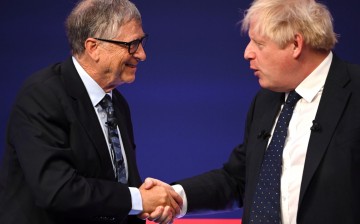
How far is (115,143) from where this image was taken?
284 cm

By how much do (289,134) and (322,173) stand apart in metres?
0.23

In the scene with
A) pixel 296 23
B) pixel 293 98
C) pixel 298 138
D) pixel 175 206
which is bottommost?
pixel 175 206

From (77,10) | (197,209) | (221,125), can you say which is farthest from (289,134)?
(221,125)

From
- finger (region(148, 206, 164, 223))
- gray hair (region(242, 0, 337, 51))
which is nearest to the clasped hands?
finger (region(148, 206, 164, 223))

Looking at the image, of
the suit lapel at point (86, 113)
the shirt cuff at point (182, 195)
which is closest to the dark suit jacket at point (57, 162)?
the suit lapel at point (86, 113)

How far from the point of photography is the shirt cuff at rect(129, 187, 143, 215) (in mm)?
2760

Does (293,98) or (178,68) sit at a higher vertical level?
(293,98)

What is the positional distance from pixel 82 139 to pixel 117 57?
1.28 feet

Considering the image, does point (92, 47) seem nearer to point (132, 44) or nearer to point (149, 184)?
point (132, 44)

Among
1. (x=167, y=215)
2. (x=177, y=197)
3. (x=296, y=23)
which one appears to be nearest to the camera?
(x=296, y=23)

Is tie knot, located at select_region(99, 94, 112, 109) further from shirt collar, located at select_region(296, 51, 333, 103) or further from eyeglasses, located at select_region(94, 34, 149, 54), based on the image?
shirt collar, located at select_region(296, 51, 333, 103)

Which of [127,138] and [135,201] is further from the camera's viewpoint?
[127,138]

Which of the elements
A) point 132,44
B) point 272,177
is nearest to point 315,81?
point 272,177

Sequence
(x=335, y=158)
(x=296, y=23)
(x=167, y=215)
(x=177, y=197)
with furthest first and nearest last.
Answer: (x=177, y=197) < (x=167, y=215) < (x=296, y=23) < (x=335, y=158)
